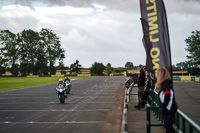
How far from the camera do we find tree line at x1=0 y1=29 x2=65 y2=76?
327 ft

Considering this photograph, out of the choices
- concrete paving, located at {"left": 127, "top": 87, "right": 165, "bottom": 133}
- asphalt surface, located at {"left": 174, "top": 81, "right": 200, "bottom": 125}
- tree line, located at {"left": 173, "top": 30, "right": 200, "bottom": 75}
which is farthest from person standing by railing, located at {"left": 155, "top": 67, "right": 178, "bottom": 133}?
tree line, located at {"left": 173, "top": 30, "right": 200, "bottom": 75}

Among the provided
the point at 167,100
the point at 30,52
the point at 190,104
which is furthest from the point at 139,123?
the point at 30,52

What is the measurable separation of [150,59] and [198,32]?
240ft

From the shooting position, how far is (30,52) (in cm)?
10550

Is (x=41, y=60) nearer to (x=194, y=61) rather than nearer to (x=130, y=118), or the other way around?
(x=194, y=61)

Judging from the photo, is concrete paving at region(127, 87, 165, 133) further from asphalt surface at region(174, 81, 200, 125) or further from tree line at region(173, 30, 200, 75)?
tree line at region(173, 30, 200, 75)

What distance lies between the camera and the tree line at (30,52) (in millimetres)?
99812

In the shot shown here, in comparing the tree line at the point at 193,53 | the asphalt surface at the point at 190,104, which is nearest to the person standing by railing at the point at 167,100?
the asphalt surface at the point at 190,104

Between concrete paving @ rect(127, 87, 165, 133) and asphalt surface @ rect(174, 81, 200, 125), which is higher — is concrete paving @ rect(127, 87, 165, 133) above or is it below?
above

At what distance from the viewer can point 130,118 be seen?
10.2 m

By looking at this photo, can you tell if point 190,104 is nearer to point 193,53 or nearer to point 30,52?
point 193,53

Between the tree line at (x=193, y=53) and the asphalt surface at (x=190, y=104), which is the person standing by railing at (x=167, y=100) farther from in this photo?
the tree line at (x=193, y=53)

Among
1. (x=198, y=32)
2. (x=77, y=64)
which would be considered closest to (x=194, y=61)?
(x=198, y=32)

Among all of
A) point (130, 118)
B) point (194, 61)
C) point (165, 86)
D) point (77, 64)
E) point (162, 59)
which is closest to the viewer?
point (165, 86)
